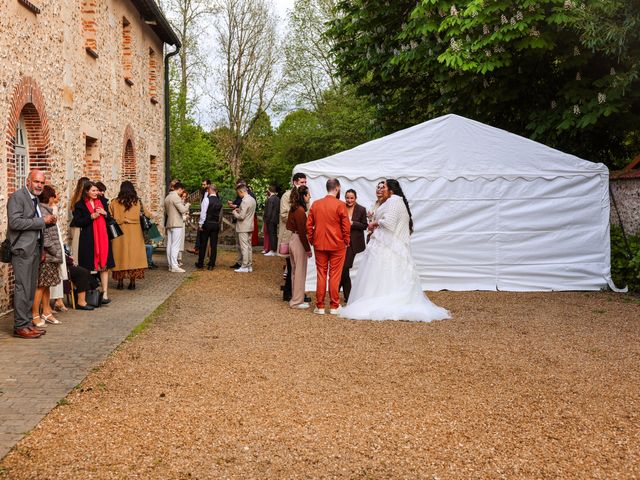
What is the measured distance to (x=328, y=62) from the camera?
3634cm

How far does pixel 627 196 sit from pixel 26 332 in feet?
35.5

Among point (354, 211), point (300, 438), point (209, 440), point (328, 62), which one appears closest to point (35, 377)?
point (209, 440)

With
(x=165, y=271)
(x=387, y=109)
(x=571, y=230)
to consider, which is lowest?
(x=165, y=271)

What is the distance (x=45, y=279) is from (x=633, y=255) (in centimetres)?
998

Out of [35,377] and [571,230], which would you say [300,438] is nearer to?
[35,377]

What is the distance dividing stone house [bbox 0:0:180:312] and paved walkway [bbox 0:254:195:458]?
4.46 feet

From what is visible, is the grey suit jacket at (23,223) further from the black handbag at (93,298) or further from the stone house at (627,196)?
the stone house at (627,196)

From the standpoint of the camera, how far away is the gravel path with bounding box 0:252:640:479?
4.23 metres

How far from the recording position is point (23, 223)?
7.71 m

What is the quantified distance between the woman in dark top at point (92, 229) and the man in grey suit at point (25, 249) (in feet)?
6.70

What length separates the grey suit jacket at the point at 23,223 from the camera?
304 inches

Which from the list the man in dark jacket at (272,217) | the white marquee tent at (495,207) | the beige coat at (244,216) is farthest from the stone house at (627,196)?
the man in dark jacket at (272,217)

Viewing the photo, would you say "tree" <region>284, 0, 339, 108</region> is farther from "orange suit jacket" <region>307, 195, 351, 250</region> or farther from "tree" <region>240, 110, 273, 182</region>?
"orange suit jacket" <region>307, 195, 351, 250</region>

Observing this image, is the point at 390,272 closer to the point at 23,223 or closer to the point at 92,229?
the point at 92,229
